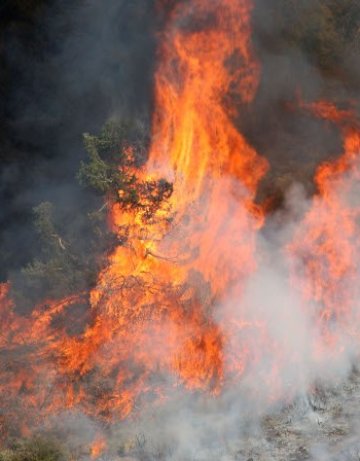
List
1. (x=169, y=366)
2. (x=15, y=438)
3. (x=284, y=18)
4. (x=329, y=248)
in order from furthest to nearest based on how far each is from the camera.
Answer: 1. (x=284, y=18)
2. (x=329, y=248)
3. (x=169, y=366)
4. (x=15, y=438)

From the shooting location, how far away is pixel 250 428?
6.57 m

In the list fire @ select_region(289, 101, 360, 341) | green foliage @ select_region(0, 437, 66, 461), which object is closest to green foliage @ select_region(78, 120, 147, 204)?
fire @ select_region(289, 101, 360, 341)

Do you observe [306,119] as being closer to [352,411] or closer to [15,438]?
[352,411]

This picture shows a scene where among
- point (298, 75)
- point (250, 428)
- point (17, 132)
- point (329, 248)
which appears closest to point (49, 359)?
point (250, 428)

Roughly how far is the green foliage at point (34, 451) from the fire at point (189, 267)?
0.39m

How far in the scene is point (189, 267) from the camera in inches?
312

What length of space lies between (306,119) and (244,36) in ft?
7.60

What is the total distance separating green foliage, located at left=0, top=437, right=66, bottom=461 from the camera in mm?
6023

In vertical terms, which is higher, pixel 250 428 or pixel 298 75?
pixel 298 75

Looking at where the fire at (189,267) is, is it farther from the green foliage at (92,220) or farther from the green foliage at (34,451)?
the green foliage at (34,451)

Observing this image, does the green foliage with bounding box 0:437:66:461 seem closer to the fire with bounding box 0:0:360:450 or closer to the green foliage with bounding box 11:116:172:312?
the fire with bounding box 0:0:360:450

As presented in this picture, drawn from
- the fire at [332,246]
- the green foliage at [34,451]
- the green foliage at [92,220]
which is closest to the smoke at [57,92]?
the green foliage at [92,220]

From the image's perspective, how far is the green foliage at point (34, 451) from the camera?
6023 millimetres

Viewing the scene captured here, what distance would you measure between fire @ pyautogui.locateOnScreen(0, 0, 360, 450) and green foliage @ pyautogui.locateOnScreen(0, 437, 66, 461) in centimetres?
39
